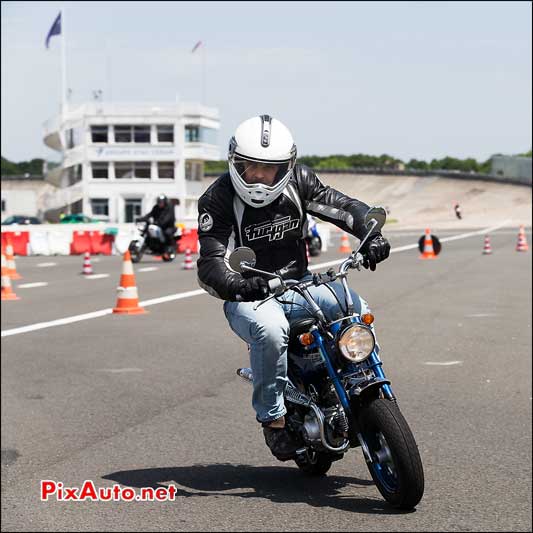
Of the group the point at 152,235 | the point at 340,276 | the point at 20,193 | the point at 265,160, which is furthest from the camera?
the point at 20,193

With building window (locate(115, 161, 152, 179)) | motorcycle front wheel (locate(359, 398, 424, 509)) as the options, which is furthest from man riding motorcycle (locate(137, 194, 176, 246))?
motorcycle front wheel (locate(359, 398, 424, 509))

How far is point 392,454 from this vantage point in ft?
11.1

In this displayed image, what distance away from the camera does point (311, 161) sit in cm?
307

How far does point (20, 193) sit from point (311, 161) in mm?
152636

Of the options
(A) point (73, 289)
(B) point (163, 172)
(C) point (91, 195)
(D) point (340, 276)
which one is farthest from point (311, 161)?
(C) point (91, 195)

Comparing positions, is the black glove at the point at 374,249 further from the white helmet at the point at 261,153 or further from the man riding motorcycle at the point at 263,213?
the white helmet at the point at 261,153

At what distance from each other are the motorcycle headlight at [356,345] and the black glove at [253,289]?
0.34 metres

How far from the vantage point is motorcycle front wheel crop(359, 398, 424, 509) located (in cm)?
303

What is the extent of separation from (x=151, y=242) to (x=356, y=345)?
4.44ft

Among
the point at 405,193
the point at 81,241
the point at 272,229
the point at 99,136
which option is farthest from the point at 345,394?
the point at 81,241

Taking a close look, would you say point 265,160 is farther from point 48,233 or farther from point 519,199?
point 519,199

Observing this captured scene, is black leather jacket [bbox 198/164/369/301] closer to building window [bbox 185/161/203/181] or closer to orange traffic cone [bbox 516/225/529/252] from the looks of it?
building window [bbox 185/161/203/181]

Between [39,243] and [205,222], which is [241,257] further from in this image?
[39,243]

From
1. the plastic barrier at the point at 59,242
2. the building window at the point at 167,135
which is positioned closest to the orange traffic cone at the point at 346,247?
the building window at the point at 167,135
